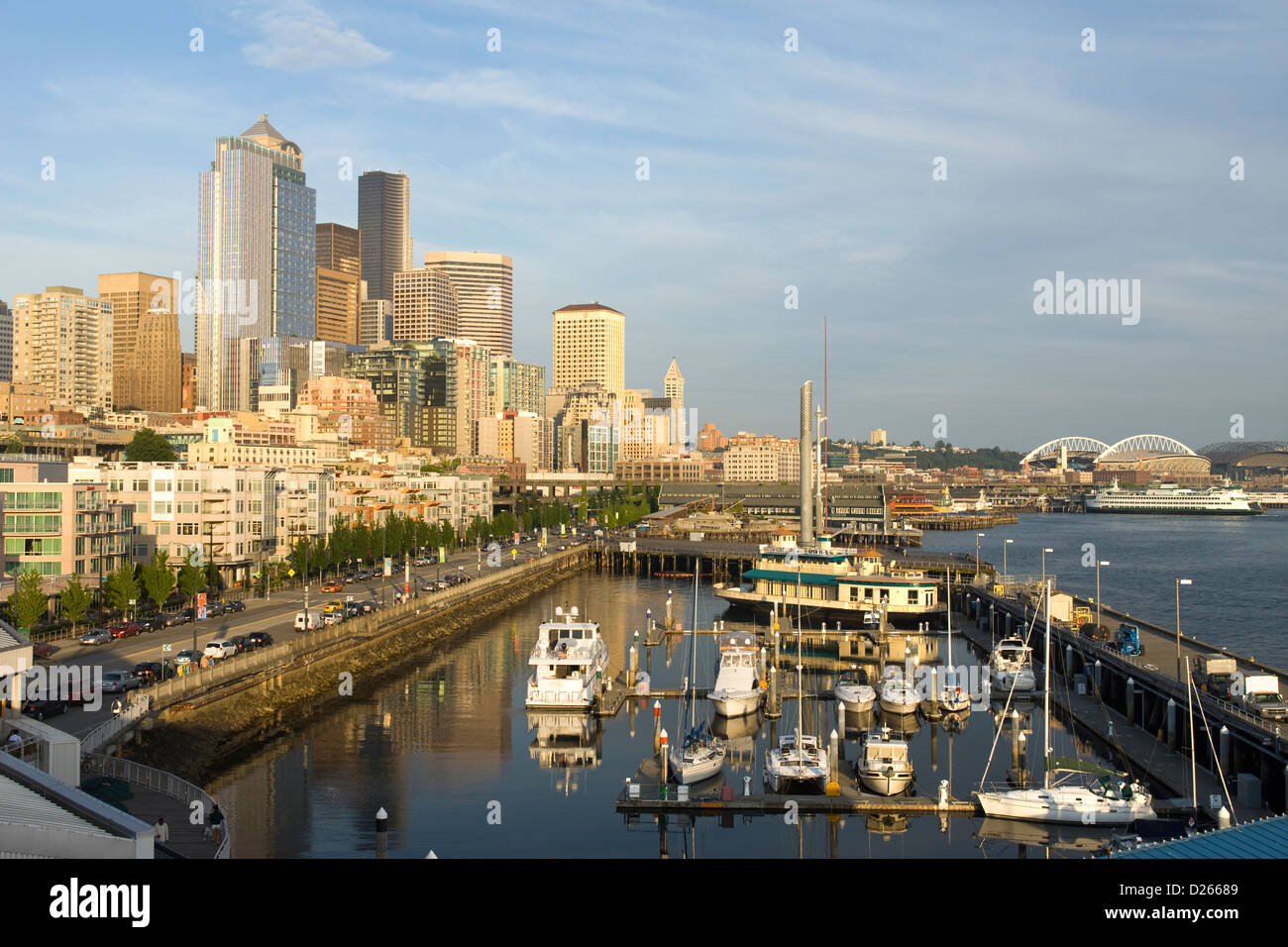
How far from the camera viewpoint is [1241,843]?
9.81 m

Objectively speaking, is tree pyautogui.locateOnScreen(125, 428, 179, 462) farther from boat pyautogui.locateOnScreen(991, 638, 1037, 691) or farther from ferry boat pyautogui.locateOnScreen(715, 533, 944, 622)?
boat pyautogui.locateOnScreen(991, 638, 1037, 691)

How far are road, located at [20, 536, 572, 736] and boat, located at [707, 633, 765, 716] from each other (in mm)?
17445

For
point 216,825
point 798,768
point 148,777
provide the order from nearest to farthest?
point 216,825
point 148,777
point 798,768

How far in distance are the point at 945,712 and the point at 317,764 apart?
19995 millimetres

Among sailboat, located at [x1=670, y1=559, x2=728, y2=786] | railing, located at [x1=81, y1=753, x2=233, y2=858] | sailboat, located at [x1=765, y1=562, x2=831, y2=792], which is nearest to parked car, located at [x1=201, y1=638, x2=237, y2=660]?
railing, located at [x1=81, y1=753, x2=233, y2=858]

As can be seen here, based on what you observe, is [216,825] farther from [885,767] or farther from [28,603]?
[28,603]

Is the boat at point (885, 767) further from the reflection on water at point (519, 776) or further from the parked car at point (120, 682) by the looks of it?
the parked car at point (120, 682)

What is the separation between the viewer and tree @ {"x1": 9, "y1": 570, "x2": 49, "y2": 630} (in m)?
39.5

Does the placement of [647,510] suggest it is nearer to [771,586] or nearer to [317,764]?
[771,586]

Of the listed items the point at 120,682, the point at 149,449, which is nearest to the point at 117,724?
the point at 120,682

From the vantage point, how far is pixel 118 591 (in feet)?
151

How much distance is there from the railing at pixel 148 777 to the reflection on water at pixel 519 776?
1527 mm

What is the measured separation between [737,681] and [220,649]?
57.0 ft

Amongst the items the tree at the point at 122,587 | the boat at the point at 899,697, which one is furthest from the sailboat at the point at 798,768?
the tree at the point at 122,587
